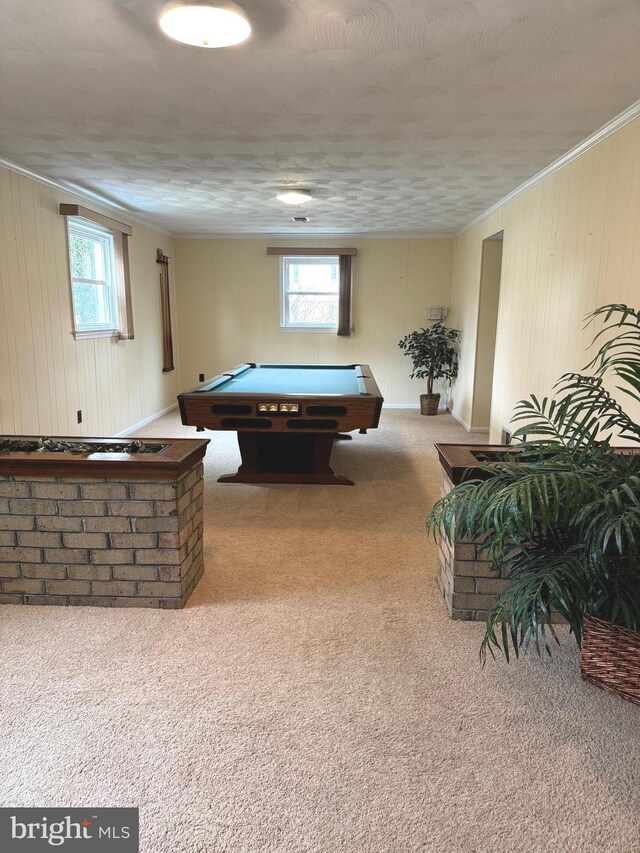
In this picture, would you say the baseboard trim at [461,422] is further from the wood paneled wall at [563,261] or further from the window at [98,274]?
the window at [98,274]

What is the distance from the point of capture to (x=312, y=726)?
165 centimetres

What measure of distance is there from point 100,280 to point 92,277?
11cm

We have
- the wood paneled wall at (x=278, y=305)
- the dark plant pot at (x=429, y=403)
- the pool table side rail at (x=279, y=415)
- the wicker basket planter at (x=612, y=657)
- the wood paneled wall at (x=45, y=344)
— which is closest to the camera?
the wicker basket planter at (x=612, y=657)

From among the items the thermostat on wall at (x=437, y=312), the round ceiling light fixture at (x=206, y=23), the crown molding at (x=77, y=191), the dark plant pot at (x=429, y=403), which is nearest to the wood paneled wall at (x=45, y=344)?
the crown molding at (x=77, y=191)

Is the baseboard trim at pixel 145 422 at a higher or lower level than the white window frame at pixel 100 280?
lower

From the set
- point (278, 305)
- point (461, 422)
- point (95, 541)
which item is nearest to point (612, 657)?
point (95, 541)

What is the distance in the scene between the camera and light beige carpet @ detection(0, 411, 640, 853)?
1.34m

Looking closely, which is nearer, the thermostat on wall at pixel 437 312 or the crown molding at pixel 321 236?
the crown molding at pixel 321 236

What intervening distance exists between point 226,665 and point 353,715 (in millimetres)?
505

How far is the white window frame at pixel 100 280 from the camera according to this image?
4.68m

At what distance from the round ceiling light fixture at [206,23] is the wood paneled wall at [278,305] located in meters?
5.18

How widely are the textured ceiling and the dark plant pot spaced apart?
294 cm

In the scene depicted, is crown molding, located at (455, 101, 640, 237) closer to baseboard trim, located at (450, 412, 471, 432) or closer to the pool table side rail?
the pool table side rail

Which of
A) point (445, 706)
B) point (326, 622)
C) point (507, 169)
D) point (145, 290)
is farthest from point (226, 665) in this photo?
point (145, 290)
